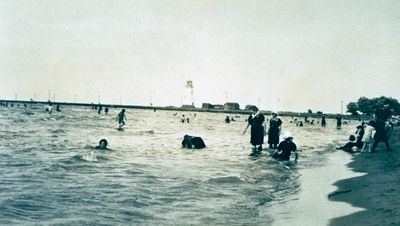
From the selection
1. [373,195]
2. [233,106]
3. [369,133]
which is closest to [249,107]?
[233,106]

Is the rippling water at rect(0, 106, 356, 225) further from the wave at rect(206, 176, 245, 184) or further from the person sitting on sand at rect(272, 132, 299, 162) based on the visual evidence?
the person sitting on sand at rect(272, 132, 299, 162)

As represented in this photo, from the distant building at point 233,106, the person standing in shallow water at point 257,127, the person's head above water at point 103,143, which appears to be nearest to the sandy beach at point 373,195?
the person standing in shallow water at point 257,127

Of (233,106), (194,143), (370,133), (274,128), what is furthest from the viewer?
(233,106)

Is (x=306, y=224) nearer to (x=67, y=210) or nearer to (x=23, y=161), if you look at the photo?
(x=67, y=210)

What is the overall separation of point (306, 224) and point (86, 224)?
340 centimetres

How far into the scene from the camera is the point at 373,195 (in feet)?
26.2

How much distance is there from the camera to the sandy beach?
622 cm

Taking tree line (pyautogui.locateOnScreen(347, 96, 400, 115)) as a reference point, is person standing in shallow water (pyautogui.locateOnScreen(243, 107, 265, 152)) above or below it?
below

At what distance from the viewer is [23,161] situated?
45.0 feet

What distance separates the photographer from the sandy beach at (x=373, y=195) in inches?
245

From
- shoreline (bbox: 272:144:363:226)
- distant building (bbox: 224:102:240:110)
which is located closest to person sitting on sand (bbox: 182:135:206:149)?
shoreline (bbox: 272:144:363:226)

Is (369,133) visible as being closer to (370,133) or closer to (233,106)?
(370,133)

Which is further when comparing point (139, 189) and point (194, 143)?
point (194, 143)

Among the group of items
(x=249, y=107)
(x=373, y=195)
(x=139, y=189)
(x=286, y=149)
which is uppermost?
(x=249, y=107)
